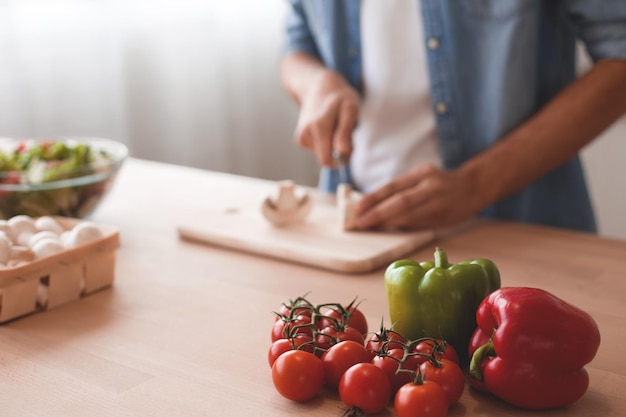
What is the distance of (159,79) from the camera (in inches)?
116

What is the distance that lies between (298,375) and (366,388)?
75 mm

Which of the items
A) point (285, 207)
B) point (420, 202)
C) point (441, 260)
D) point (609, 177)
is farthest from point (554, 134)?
point (609, 177)

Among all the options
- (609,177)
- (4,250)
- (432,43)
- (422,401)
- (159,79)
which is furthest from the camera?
(609,177)

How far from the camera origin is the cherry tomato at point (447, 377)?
83 cm

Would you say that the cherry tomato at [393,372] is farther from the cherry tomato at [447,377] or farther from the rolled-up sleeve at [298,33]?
the rolled-up sleeve at [298,33]

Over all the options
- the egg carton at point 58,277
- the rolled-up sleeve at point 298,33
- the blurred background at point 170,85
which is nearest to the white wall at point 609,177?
the blurred background at point 170,85

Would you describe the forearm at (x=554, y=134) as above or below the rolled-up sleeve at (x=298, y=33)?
below

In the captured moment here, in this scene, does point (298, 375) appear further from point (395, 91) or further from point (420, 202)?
point (395, 91)

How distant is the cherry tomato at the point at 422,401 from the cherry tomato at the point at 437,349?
1.9 inches

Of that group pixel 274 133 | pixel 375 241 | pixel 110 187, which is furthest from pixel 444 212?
pixel 274 133

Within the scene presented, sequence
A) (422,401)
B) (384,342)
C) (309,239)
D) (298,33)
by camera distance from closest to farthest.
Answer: (422,401) → (384,342) → (309,239) → (298,33)

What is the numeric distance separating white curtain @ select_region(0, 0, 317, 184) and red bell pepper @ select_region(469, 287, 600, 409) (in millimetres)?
1993

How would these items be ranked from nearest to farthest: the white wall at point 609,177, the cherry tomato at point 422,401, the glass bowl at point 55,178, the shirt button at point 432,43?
the cherry tomato at point 422,401
the glass bowl at point 55,178
the shirt button at point 432,43
the white wall at point 609,177

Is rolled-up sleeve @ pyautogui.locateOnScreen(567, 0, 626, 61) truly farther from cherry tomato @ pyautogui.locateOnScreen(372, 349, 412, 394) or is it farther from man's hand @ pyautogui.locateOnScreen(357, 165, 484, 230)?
cherry tomato @ pyautogui.locateOnScreen(372, 349, 412, 394)
